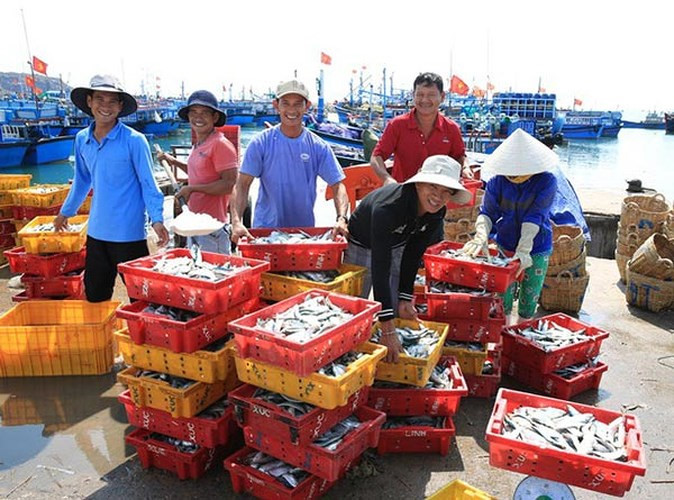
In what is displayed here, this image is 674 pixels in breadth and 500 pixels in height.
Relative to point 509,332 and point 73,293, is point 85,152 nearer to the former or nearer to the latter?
point 73,293

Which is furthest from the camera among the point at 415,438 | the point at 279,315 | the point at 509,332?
the point at 509,332

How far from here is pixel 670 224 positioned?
762cm

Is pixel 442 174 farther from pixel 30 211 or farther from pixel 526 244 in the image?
pixel 30 211

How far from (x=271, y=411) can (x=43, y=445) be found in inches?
79.6

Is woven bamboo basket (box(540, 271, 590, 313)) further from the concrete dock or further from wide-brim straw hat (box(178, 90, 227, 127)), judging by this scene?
wide-brim straw hat (box(178, 90, 227, 127))

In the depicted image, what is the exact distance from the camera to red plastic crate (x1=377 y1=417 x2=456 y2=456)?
3.45 m

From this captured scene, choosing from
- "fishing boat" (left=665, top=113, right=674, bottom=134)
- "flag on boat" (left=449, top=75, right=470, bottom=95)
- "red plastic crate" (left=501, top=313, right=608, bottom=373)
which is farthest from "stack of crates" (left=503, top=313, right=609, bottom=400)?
"fishing boat" (left=665, top=113, right=674, bottom=134)

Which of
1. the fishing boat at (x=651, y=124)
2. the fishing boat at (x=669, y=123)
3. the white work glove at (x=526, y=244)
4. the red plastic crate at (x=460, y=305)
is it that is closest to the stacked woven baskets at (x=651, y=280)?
the white work glove at (x=526, y=244)

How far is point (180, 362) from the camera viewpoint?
10.2 feet

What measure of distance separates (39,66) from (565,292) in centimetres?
3215

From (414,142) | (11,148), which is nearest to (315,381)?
(414,142)

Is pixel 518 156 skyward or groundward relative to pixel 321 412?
skyward

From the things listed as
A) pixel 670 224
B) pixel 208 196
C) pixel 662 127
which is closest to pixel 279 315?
pixel 208 196

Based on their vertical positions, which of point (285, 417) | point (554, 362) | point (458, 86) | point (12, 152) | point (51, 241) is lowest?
point (554, 362)
